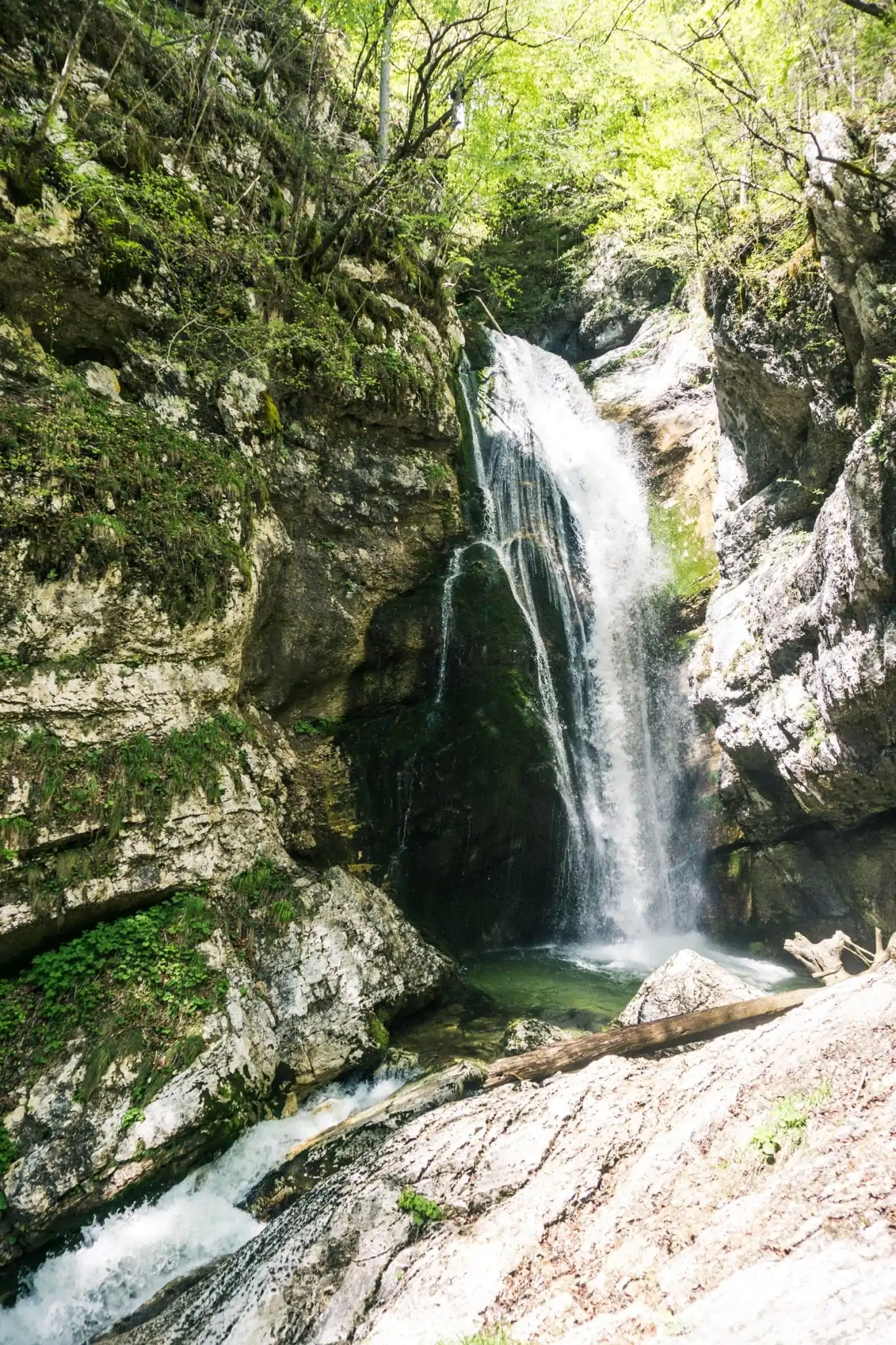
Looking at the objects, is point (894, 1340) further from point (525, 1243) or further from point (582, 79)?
point (582, 79)

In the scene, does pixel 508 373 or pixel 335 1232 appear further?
pixel 508 373

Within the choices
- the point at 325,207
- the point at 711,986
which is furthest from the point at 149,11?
the point at 711,986

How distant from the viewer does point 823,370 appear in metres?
8.03

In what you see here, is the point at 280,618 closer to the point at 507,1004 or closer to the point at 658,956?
the point at 507,1004

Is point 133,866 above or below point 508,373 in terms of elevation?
below

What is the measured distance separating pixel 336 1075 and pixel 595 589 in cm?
954

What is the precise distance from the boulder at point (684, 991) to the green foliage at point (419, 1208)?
3.40 m

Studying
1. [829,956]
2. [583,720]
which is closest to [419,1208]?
[829,956]

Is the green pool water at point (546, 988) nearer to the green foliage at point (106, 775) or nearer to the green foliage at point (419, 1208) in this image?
the green foliage at point (419, 1208)

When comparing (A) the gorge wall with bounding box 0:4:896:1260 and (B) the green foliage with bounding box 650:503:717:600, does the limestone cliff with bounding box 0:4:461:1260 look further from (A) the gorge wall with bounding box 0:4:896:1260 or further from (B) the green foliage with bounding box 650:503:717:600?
(B) the green foliage with bounding box 650:503:717:600

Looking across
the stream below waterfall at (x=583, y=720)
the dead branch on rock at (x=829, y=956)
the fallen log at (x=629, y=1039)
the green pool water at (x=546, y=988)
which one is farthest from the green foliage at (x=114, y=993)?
the dead branch on rock at (x=829, y=956)

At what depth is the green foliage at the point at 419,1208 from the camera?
3.46 m

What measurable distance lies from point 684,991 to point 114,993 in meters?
5.25

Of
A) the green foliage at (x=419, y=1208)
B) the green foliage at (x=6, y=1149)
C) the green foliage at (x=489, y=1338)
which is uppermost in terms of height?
the green foliage at (x=6, y=1149)
